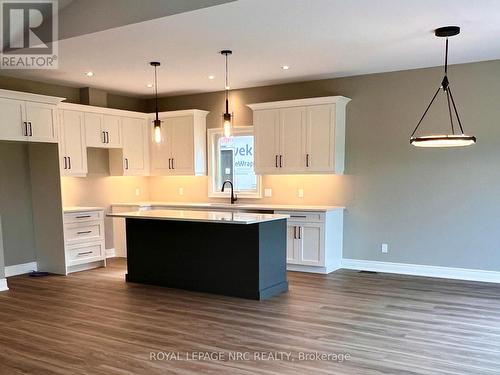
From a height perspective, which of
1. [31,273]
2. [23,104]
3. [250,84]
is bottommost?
[31,273]

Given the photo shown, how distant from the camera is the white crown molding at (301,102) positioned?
5781mm

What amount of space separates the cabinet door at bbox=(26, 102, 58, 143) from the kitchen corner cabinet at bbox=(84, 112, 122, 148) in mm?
674

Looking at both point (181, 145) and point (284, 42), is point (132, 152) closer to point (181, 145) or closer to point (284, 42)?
point (181, 145)

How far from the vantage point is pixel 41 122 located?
18.1 feet

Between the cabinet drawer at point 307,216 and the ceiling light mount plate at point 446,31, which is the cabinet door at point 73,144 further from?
the ceiling light mount plate at point 446,31

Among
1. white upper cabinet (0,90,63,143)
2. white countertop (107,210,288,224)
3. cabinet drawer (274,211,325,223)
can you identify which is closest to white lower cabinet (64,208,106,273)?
white upper cabinet (0,90,63,143)

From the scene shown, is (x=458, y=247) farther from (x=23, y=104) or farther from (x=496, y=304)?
(x=23, y=104)

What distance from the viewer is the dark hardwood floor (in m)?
3.04

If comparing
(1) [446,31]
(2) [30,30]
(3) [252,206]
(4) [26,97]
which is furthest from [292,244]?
(2) [30,30]

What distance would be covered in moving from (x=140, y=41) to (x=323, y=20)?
1821mm

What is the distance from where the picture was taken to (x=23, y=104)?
17.4 ft

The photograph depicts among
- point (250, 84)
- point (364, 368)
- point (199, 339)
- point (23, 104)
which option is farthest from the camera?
point (250, 84)

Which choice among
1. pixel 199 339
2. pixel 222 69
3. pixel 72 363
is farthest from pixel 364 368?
A: pixel 222 69

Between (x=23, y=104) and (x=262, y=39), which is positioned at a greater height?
(x=262, y=39)
